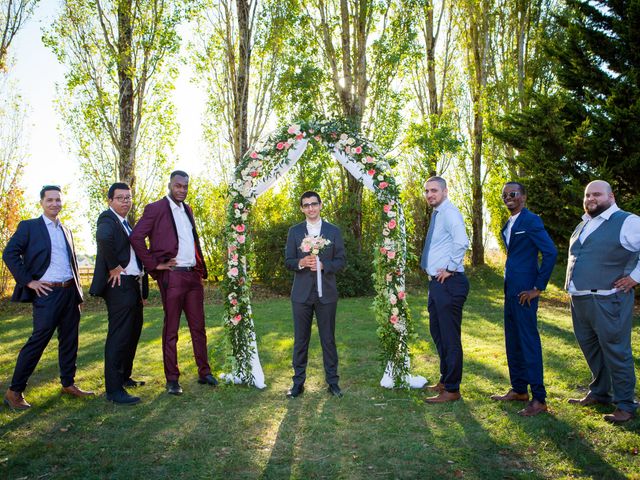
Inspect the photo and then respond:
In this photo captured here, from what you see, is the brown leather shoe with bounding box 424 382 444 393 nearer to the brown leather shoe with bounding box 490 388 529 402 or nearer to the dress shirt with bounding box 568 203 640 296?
the brown leather shoe with bounding box 490 388 529 402

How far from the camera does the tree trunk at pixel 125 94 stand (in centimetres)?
1350

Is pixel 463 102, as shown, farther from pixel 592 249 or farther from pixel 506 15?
pixel 592 249

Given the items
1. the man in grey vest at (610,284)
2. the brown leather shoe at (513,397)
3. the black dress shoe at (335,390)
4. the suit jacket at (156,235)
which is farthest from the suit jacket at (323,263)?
the man in grey vest at (610,284)

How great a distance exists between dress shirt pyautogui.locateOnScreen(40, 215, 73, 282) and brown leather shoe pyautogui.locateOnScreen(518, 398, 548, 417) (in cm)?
517

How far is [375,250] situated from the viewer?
621 cm

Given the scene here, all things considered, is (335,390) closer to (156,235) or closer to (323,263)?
(323,263)

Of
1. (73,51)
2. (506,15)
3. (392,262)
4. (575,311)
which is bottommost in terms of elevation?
(575,311)

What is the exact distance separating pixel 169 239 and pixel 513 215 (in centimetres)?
394

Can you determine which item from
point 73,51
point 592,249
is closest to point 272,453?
point 592,249

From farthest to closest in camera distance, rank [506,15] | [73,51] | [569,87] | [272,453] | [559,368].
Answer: [506,15]
[73,51]
[569,87]
[559,368]
[272,453]

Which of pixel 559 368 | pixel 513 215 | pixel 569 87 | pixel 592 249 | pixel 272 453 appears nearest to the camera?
pixel 272 453

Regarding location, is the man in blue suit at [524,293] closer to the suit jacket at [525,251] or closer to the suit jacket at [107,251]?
the suit jacket at [525,251]

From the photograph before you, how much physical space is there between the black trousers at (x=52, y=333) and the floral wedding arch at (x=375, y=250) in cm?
178

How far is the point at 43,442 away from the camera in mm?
4430
